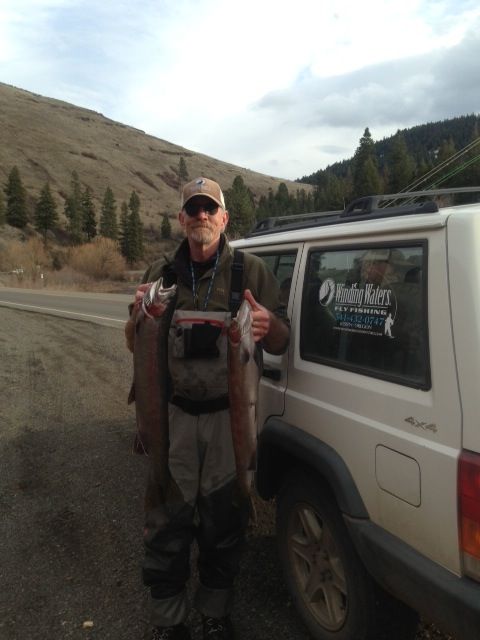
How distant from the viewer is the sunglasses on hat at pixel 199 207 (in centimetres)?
256

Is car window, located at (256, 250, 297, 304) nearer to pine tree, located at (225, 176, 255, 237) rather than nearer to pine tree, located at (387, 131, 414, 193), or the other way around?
pine tree, located at (387, 131, 414, 193)

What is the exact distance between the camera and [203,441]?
2510 mm

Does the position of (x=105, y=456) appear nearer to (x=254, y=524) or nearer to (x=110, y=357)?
(x=254, y=524)

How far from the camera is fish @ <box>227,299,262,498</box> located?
84.8 inches

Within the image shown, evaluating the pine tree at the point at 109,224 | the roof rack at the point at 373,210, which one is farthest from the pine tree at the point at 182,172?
the roof rack at the point at 373,210

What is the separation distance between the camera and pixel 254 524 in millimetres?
3465

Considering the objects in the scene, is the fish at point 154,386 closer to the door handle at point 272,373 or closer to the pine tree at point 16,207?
the door handle at point 272,373

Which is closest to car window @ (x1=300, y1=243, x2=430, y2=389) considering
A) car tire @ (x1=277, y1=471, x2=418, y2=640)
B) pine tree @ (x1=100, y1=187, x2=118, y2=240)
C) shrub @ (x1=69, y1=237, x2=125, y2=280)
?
car tire @ (x1=277, y1=471, x2=418, y2=640)

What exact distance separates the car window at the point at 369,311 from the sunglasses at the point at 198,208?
57 centimetres

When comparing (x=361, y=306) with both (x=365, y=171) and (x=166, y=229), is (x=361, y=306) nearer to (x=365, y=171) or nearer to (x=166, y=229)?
(x=365, y=171)

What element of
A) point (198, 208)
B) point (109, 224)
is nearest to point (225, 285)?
point (198, 208)

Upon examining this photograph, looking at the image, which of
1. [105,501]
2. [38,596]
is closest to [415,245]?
[38,596]

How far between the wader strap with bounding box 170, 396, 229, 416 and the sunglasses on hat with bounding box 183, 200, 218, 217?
3.19ft

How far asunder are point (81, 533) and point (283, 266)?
238 cm
